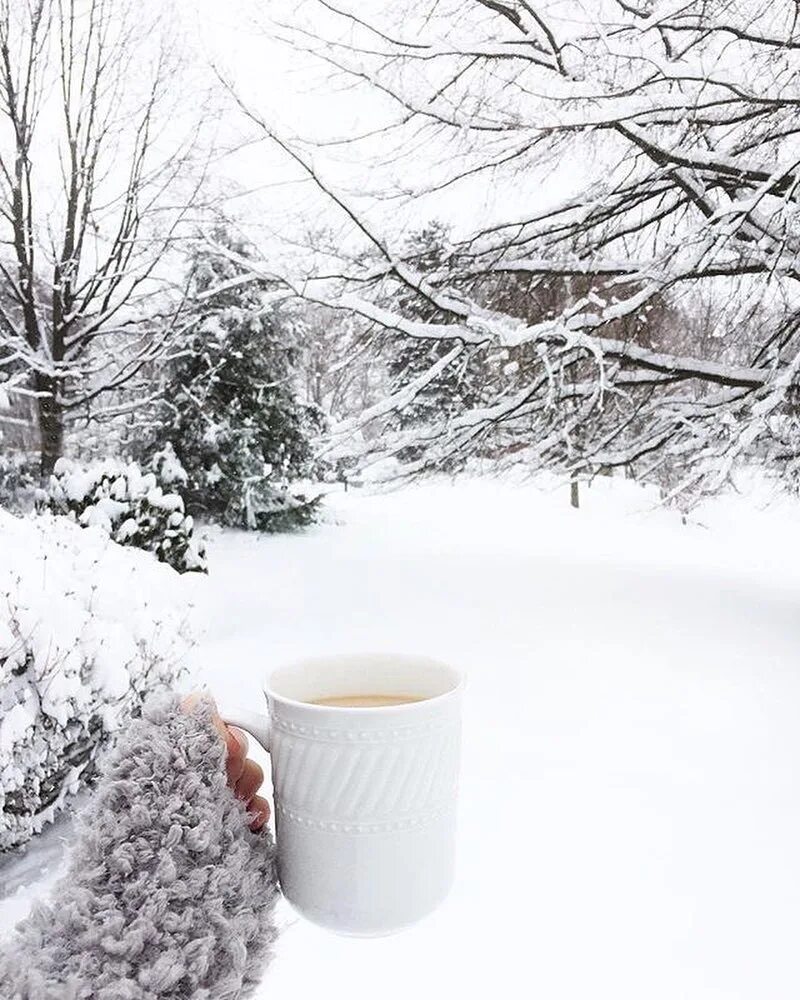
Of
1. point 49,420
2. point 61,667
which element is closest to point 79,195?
point 49,420

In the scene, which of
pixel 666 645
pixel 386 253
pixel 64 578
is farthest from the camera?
pixel 386 253

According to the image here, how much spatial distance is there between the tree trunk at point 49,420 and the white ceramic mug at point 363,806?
4.48 m

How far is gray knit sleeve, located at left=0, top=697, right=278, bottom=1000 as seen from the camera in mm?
480

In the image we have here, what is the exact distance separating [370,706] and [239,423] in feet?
18.9

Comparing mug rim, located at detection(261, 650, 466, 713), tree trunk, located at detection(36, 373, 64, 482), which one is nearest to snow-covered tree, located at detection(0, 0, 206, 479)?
tree trunk, located at detection(36, 373, 64, 482)

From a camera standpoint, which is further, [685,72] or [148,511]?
[148,511]

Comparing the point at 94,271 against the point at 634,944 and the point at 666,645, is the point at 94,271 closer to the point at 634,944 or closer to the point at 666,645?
the point at 666,645

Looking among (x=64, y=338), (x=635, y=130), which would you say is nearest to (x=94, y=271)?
(x=64, y=338)

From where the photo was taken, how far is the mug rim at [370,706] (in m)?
0.52

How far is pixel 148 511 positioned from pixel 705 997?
2986mm

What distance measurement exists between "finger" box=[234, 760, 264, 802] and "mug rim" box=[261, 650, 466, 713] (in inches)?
2.4

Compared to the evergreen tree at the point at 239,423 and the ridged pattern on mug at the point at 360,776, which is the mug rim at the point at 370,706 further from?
the evergreen tree at the point at 239,423

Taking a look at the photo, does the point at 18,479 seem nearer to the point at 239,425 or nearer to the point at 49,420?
the point at 49,420

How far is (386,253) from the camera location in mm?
3193
